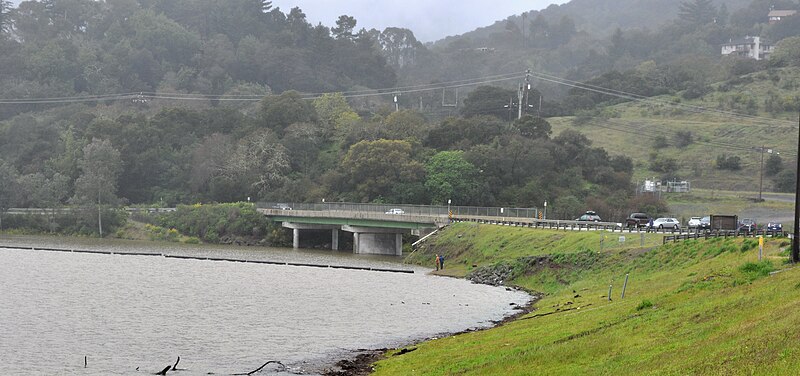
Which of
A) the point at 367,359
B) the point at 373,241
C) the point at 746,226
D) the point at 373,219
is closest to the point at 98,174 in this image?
the point at 373,241

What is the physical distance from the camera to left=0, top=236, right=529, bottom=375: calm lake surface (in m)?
39.2

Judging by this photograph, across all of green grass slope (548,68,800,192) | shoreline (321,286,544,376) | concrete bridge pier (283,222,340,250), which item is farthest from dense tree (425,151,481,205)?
shoreline (321,286,544,376)

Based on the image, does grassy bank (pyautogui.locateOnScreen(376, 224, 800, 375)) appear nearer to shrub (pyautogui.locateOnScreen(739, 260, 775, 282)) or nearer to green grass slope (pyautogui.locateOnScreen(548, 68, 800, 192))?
shrub (pyautogui.locateOnScreen(739, 260, 775, 282))

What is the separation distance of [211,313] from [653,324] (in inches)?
1052

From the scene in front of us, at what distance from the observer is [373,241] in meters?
124

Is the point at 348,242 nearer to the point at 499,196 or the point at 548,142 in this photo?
the point at 499,196

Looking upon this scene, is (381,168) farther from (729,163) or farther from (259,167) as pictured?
(729,163)

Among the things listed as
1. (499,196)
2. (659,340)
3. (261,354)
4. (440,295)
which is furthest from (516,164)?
(659,340)

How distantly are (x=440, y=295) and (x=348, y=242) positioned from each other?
71.3 metres

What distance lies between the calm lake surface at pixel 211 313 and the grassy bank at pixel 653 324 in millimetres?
4236

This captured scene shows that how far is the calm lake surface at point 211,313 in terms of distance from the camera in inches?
1542

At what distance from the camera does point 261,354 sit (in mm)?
40281

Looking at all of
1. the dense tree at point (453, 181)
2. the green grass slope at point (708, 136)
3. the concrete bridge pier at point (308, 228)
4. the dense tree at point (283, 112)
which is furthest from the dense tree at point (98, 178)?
the green grass slope at point (708, 136)

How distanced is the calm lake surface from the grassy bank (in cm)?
424
